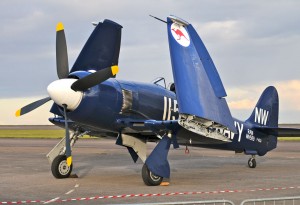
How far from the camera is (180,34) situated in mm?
13164

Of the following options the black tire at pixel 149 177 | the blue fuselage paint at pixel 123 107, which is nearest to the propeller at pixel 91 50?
the blue fuselage paint at pixel 123 107

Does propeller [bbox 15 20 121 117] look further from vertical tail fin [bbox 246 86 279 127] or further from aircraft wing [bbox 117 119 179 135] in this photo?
vertical tail fin [bbox 246 86 279 127]

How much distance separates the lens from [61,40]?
51.1 ft

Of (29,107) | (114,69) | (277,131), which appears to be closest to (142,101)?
(114,69)

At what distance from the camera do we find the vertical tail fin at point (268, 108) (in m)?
21.1

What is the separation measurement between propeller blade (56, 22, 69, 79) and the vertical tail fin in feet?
29.6

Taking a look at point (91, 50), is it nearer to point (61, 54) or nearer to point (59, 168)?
point (61, 54)

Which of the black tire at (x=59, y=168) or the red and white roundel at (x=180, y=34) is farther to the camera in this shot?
the black tire at (x=59, y=168)

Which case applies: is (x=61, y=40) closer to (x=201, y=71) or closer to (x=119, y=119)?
(x=119, y=119)

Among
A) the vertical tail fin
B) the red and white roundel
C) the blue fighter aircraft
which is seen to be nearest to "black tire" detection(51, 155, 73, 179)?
the blue fighter aircraft

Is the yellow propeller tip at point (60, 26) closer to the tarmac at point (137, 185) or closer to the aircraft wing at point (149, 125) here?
the aircraft wing at point (149, 125)

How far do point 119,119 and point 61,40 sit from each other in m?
3.22

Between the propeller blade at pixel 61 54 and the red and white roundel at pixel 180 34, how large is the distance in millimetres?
3529

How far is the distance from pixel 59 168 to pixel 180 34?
6.06 metres
